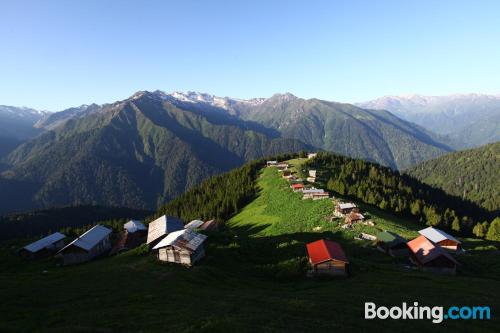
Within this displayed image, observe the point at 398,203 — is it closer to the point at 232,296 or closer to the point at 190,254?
the point at 190,254

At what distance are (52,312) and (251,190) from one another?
108832mm

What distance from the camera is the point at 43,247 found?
82.5m

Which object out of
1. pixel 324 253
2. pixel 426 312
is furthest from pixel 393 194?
pixel 426 312

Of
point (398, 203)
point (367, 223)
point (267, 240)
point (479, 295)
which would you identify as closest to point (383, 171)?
point (398, 203)

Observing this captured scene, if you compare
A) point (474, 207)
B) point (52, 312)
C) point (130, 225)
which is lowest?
point (474, 207)

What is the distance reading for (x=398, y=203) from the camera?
4414 inches

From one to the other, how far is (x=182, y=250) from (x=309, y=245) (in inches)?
827

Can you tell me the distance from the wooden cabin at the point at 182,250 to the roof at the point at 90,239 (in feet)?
97.9

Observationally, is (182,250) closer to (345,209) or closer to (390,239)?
(390,239)

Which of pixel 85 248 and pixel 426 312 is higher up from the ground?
pixel 426 312

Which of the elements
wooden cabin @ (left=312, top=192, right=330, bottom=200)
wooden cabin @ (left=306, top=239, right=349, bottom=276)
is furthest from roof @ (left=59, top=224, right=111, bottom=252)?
wooden cabin @ (left=312, top=192, right=330, bottom=200)

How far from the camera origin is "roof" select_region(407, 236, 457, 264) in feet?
182

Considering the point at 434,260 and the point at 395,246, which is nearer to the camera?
the point at 434,260

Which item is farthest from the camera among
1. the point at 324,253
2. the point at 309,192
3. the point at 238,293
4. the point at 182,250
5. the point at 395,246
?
the point at 309,192
